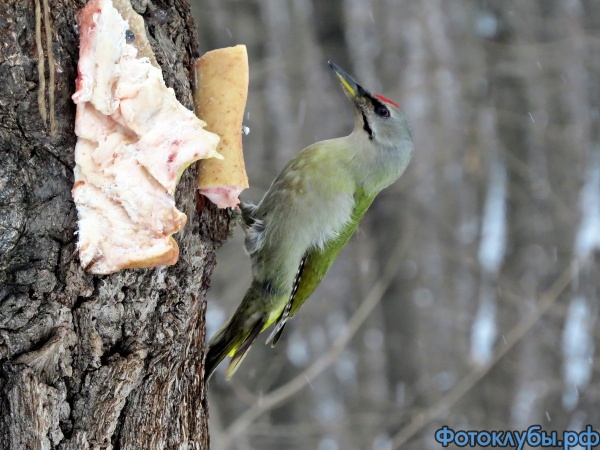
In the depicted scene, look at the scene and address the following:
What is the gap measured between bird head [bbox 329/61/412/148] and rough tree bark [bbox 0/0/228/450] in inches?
76.5

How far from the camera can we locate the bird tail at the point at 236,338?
3.61 metres

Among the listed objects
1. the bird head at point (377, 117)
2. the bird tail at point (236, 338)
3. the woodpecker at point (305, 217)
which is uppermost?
the bird head at point (377, 117)

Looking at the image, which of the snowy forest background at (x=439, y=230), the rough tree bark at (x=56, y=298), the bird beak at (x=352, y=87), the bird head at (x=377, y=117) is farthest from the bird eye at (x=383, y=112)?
the snowy forest background at (x=439, y=230)

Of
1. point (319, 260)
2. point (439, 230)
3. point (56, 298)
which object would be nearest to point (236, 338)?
point (319, 260)

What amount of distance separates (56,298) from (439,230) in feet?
18.8

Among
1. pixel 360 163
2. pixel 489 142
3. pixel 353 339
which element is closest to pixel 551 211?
pixel 489 142

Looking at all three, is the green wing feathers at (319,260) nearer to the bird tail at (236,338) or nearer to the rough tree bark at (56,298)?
the bird tail at (236,338)

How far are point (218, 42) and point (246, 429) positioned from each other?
128 inches

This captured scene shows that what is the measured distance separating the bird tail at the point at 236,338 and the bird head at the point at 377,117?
3.37ft

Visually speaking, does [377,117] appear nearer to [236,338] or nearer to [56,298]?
[236,338]

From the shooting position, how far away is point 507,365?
7.69 m

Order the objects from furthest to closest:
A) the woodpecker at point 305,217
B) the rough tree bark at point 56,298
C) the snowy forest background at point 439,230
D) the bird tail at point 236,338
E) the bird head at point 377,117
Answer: the snowy forest background at point 439,230
the bird head at point 377,117
the woodpecker at point 305,217
the bird tail at point 236,338
the rough tree bark at point 56,298

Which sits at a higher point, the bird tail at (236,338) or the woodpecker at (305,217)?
the woodpecker at (305,217)

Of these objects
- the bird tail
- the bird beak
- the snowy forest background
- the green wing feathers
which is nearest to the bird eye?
the bird beak
